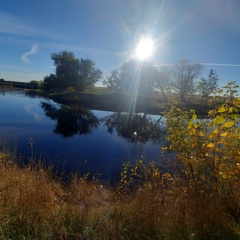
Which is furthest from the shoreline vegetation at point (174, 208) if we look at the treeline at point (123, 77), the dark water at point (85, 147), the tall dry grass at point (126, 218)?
the treeline at point (123, 77)

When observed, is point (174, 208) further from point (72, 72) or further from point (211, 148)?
point (72, 72)

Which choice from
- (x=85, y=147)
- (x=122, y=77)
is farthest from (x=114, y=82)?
(x=85, y=147)

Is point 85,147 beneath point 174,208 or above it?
beneath

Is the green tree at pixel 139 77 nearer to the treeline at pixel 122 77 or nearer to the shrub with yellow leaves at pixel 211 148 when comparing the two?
the treeline at pixel 122 77

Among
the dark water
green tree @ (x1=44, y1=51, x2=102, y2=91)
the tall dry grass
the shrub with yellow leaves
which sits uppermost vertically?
green tree @ (x1=44, y1=51, x2=102, y2=91)

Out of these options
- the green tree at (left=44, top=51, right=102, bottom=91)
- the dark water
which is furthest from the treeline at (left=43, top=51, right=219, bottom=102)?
the dark water

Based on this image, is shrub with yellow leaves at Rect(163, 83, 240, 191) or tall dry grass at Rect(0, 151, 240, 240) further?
shrub with yellow leaves at Rect(163, 83, 240, 191)

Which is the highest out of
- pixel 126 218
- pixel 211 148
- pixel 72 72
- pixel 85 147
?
pixel 72 72

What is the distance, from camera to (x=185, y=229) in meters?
3.58

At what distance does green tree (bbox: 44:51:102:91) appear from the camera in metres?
58.6

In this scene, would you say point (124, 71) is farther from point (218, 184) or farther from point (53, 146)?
point (218, 184)

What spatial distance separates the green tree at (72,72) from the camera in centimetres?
5862

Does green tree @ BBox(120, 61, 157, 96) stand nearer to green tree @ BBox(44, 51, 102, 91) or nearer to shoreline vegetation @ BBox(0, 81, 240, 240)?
green tree @ BBox(44, 51, 102, 91)

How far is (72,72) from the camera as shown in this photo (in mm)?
58938
